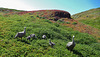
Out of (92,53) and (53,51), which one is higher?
(53,51)

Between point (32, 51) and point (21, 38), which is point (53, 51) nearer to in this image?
point (32, 51)

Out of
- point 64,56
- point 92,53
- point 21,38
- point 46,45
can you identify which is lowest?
point 92,53

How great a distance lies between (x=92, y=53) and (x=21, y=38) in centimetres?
954

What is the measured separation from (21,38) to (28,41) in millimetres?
926

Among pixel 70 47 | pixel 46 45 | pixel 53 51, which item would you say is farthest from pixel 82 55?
pixel 46 45

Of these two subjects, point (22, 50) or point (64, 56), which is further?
point (64, 56)

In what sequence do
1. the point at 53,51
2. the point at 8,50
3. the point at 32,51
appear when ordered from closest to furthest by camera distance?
the point at 8,50 → the point at 32,51 → the point at 53,51

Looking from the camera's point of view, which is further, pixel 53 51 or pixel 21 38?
pixel 21 38

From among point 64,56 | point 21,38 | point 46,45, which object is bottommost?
point 64,56

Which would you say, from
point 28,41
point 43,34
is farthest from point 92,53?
point 28,41

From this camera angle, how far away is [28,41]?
A: 9875 mm

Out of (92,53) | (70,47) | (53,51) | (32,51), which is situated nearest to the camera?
(32,51)

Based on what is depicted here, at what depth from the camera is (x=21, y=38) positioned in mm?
9852

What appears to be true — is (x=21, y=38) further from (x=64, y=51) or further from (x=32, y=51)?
(x=64, y=51)
